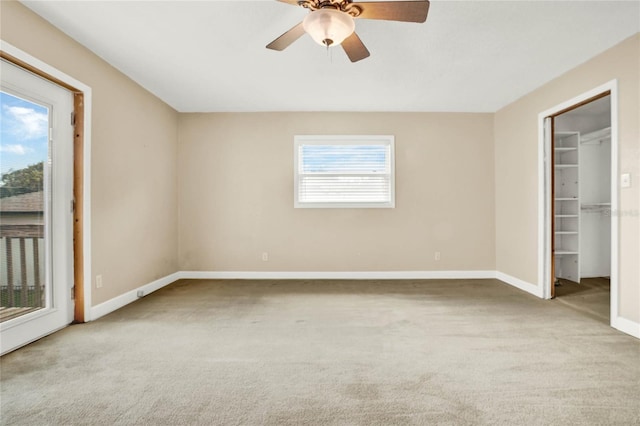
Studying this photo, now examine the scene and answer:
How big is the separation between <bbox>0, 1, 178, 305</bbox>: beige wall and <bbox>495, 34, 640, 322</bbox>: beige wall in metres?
4.69

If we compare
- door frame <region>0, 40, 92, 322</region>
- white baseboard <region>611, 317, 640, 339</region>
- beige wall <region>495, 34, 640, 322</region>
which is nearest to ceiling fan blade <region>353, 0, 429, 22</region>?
beige wall <region>495, 34, 640, 322</region>

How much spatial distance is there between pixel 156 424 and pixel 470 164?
467 centimetres

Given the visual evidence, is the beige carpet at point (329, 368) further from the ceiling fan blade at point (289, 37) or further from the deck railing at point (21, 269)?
the ceiling fan blade at point (289, 37)

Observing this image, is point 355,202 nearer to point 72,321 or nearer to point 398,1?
point 398,1

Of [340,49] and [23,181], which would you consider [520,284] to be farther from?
[23,181]

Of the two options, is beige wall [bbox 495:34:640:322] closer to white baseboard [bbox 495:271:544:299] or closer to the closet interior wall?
white baseboard [bbox 495:271:544:299]

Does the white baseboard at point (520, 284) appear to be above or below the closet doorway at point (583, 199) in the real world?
below

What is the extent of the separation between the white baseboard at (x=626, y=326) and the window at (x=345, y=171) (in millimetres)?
2721

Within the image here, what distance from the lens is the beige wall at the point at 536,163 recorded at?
2.48m

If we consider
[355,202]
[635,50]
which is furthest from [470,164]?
[635,50]

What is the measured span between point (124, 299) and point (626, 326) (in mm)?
4688

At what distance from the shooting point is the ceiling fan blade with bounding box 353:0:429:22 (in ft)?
5.46

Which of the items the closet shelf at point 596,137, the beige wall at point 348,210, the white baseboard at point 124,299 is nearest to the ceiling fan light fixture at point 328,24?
the beige wall at point 348,210

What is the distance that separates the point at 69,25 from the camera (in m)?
2.41
